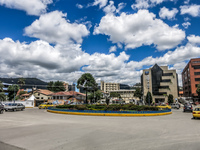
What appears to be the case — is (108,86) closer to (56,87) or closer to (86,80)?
(56,87)

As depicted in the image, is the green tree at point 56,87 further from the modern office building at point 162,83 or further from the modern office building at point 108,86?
the modern office building at point 108,86

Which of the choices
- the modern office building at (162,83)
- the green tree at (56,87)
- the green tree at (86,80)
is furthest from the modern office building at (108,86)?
the green tree at (86,80)

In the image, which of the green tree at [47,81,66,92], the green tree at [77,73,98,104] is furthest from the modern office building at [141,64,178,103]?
the green tree at [47,81,66,92]

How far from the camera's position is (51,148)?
679 cm

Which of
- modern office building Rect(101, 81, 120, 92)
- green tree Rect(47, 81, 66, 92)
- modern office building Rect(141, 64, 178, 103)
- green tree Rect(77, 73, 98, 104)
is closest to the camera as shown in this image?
green tree Rect(77, 73, 98, 104)

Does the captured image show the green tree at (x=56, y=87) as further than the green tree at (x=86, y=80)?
Yes

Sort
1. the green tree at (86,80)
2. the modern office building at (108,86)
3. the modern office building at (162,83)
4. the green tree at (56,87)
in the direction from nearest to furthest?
the green tree at (86,80)
the modern office building at (162,83)
the green tree at (56,87)
the modern office building at (108,86)

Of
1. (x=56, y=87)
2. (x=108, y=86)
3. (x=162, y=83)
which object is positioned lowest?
(x=56, y=87)

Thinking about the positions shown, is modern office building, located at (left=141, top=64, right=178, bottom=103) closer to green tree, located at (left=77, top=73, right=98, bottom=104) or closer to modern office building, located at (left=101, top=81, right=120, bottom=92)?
green tree, located at (left=77, top=73, right=98, bottom=104)

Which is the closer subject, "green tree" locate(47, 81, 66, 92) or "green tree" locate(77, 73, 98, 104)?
"green tree" locate(77, 73, 98, 104)

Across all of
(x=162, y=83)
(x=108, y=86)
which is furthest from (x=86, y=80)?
(x=108, y=86)

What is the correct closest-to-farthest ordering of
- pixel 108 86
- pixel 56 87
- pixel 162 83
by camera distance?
pixel 162 83
pixel 56 87
pixel 108 86

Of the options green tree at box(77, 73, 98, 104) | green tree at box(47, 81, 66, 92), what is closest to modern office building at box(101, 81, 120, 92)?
green tree at box(47, 81, 66, 92)

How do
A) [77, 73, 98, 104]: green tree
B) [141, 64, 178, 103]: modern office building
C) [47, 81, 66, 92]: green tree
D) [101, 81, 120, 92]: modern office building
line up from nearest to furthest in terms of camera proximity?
[77, 73, 98, 104]: green tree → [141, 64, 178, 103]: modern office building → [47, 81, 66, 92]: green tree → [101, 81, 120, 92]: modern office building
